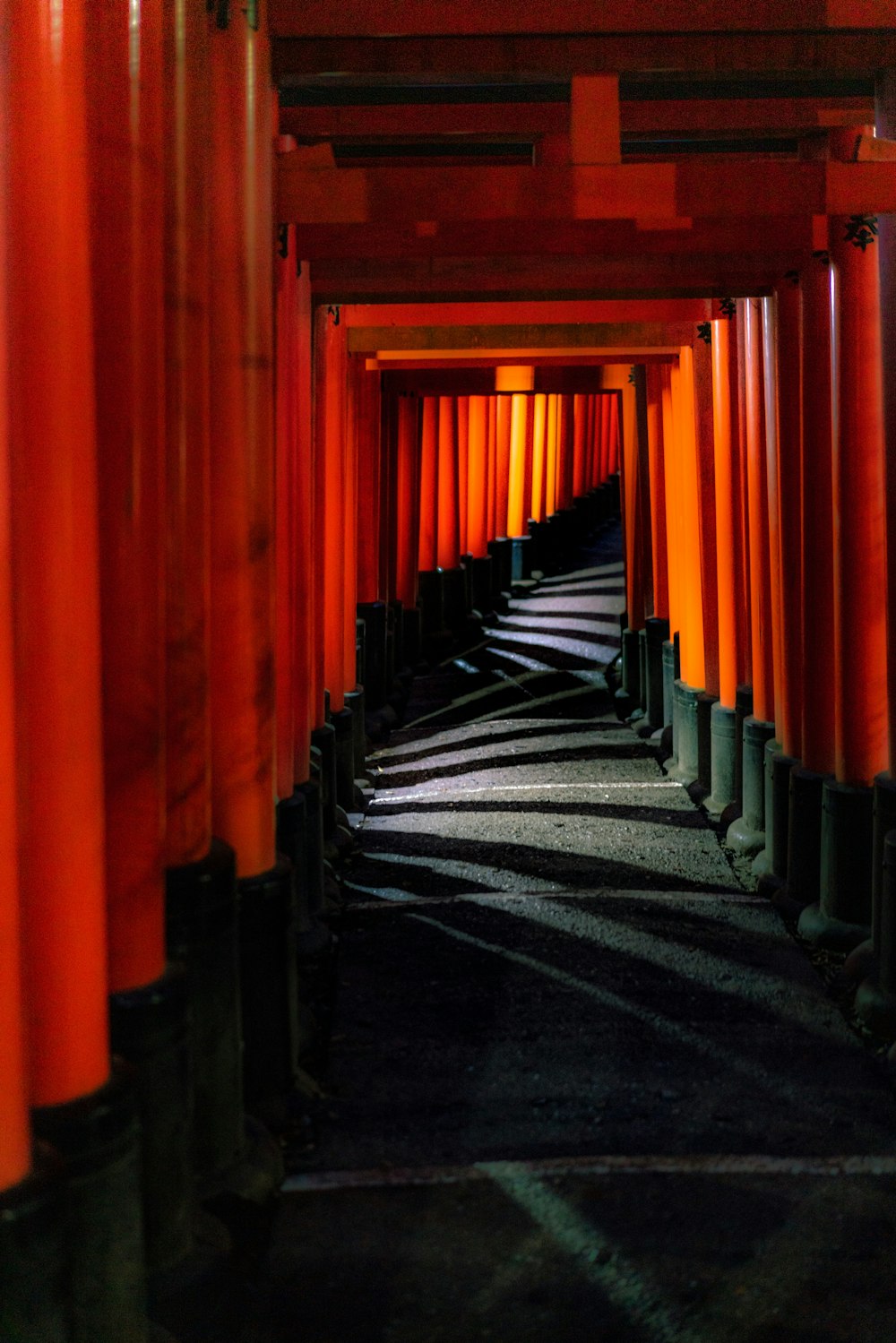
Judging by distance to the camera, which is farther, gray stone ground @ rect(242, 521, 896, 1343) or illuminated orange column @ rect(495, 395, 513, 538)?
illuminated orange column @ rect(495, 395, 513, 538)

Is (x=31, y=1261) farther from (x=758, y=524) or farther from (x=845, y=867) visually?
(x=758, y=524)

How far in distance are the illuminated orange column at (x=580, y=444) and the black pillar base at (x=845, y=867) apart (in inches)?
879

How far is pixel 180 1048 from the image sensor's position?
3713mm

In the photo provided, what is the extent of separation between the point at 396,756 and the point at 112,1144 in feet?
30.8

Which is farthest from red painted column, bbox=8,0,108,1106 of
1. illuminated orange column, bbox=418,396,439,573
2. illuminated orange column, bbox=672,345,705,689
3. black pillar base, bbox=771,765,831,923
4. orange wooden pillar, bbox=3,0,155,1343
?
illuminated orange column, bbox=418,396,439,573

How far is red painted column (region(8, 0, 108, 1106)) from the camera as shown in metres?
2.91

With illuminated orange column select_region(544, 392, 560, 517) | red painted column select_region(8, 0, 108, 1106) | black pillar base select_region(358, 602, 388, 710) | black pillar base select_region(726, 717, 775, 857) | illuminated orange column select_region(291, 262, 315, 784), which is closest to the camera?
red painted column select_region(8, 0, 108, 1106)

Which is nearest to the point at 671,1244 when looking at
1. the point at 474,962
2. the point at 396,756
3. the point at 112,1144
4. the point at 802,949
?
the point at 112,1144

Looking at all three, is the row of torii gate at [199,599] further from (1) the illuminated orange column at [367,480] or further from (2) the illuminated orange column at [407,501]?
(2) the illuminated orange column at [407,501]

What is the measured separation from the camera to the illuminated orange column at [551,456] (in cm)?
2519

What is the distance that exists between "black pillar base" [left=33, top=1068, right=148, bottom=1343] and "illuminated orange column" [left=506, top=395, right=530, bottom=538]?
65.9 ft

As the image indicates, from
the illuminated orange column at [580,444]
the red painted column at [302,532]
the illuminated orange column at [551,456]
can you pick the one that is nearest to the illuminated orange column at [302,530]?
the red painted column at [302,532]

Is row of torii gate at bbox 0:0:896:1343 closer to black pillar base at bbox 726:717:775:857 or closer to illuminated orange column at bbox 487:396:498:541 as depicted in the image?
black pillar base at bbox 726:717:775:857

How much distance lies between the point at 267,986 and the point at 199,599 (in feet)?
4.31
